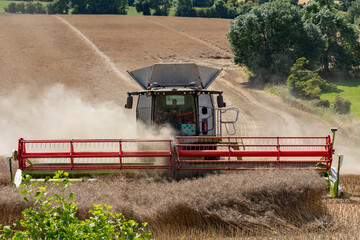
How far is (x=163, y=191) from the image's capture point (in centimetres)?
902

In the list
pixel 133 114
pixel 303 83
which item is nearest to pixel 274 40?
pixel 303 83

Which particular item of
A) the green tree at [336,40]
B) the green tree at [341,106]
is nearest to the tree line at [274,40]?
the green tree at [336,40]

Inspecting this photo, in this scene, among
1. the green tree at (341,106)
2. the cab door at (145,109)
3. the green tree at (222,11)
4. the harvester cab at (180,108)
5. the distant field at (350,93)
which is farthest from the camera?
the green tree at (222,11)

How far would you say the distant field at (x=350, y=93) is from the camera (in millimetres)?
28667

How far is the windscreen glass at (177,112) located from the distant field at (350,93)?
17687 millimetres

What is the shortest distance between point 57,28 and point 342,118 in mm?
39930

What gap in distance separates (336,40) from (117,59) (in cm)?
1910

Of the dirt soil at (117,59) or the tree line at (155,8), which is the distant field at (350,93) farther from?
the tree line at (155,8)

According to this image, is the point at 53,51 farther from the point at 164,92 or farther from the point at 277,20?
the point at 164,92

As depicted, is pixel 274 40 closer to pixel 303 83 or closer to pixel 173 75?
pixel 303 83

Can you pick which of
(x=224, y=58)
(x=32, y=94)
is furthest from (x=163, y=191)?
(x=224, y=58)

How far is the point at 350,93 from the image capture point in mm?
32500

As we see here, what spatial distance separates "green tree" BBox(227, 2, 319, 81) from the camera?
34.3 m

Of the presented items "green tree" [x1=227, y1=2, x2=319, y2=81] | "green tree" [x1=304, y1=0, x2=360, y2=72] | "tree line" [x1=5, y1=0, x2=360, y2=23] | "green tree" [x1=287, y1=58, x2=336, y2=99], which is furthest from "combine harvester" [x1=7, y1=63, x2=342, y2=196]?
"tree line" [x1=5, y1=0, x2=360, y2=23]
